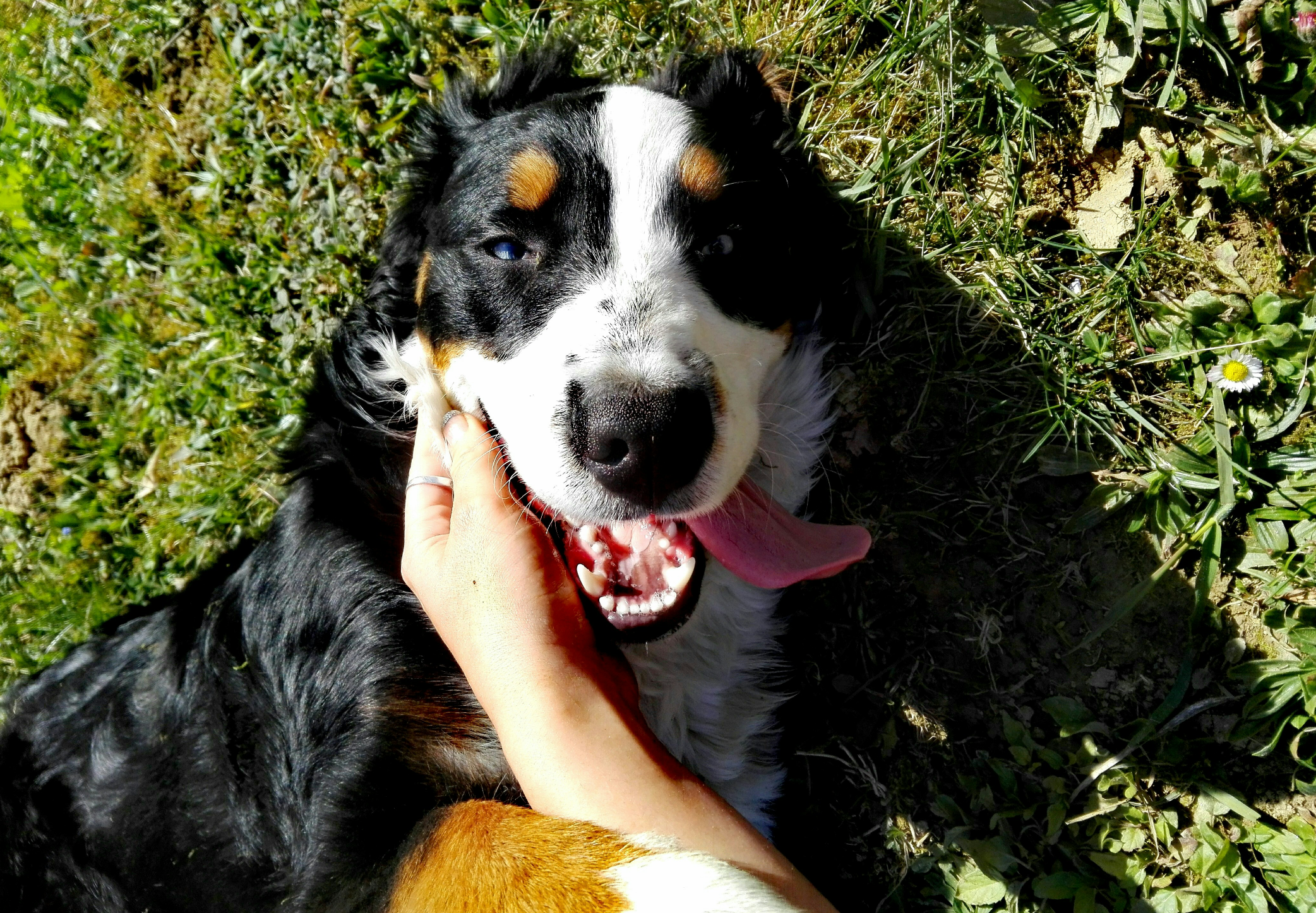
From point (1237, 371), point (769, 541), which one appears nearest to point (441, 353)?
point (769, 541)

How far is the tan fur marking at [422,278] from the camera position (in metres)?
2.94

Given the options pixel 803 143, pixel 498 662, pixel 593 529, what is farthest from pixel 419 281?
pixel 803 143

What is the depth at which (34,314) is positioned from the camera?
4.62m

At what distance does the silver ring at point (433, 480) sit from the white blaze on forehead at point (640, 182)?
822 millimetres

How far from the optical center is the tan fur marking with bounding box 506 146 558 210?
8.47 feet

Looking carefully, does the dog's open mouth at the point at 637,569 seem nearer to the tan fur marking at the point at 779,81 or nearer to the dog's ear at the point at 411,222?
the dog's ear at the point at 411,222

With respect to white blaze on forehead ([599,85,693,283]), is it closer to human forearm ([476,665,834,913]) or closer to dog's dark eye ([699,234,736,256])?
dog's dark eye ([699,234,736,256])

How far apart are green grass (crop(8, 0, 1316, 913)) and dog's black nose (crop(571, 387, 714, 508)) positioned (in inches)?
45.5

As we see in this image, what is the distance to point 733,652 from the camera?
9.96 ft

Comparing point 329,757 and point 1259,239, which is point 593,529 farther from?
point 1259,239

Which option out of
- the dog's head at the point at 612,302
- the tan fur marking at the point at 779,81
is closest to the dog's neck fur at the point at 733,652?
the dog's head at the point at 612,302

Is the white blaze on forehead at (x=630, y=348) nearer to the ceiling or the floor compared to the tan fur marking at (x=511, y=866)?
nearer to the ceiling

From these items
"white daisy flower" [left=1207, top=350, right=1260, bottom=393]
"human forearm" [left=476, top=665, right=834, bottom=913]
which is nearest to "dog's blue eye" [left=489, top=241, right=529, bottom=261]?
"human forearm" [left=476, top=665, right=834, bottom=913]

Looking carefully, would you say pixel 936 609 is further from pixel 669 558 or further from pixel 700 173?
pixel 700 173
